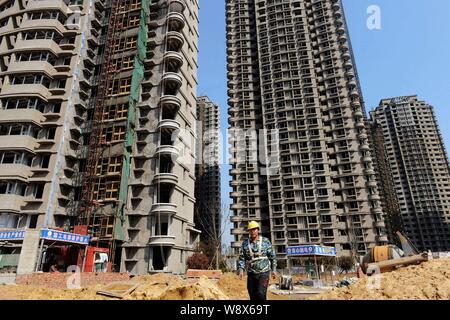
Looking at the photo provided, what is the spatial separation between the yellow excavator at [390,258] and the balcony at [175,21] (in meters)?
36.6

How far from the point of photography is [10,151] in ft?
109

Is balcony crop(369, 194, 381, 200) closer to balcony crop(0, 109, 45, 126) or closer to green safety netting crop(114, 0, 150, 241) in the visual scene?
green safety netting crop(114, 0, 150, 241)

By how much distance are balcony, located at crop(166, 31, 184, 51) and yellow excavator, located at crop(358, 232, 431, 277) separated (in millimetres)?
34330

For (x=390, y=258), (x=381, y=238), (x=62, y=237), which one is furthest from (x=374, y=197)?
(x=62, y=237)

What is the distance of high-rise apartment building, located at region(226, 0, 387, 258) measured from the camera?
54.5 meters

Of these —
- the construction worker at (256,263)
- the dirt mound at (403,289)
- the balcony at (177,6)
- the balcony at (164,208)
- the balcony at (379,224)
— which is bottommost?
the dirt mound at (403,289)

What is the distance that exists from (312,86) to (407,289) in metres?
61.6

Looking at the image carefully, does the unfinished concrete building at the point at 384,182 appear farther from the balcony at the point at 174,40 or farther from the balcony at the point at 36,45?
the balcony at the point at 36,45

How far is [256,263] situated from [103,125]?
34605 millimetres

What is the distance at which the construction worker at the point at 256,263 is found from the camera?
605 centimetres

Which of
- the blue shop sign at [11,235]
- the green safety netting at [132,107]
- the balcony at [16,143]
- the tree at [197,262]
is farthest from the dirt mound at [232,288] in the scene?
the balcony at [16,143]

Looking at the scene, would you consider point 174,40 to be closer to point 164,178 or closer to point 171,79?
point 171,79
